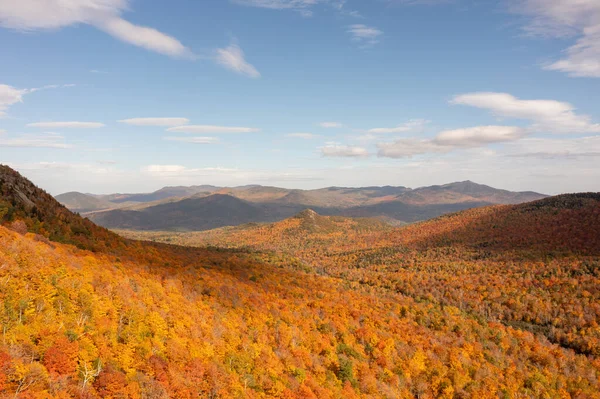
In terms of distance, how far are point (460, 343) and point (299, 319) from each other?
132 ft

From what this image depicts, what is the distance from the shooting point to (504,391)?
2208 inches

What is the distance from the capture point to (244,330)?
153 ft

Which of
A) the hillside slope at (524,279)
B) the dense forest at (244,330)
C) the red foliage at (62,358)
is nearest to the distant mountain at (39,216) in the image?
the dense forest at (244,330)

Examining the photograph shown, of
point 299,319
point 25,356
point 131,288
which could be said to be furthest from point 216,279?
point 25,356

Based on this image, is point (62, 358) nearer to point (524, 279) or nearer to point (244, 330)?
point (244, 330)

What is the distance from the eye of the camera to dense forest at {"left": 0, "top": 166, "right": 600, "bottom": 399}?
82.7 ft

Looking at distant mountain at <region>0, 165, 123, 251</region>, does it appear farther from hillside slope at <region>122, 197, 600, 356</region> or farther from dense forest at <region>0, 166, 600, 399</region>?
hillside slope at <region>122, 197, 600, 356</region>

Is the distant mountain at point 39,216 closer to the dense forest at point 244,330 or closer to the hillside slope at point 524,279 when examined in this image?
the dense forest at point 244,330

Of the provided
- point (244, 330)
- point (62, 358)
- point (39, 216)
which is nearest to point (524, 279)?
point (244, 330)


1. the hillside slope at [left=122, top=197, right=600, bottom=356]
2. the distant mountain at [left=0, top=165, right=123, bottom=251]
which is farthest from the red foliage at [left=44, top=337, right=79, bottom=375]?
the hillside slope at [left=122, top=197, right=600, bottom=356]

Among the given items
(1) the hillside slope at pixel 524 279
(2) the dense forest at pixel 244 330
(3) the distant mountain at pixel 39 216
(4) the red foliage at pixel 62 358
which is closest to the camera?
(4) the red foliage at pixel 62 358

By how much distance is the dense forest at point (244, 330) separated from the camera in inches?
993

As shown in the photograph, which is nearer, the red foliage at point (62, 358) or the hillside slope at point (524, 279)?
the red foliage at point (62, 358)

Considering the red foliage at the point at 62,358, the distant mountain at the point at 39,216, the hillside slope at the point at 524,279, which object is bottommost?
the hillside slope at the point at 524,279
